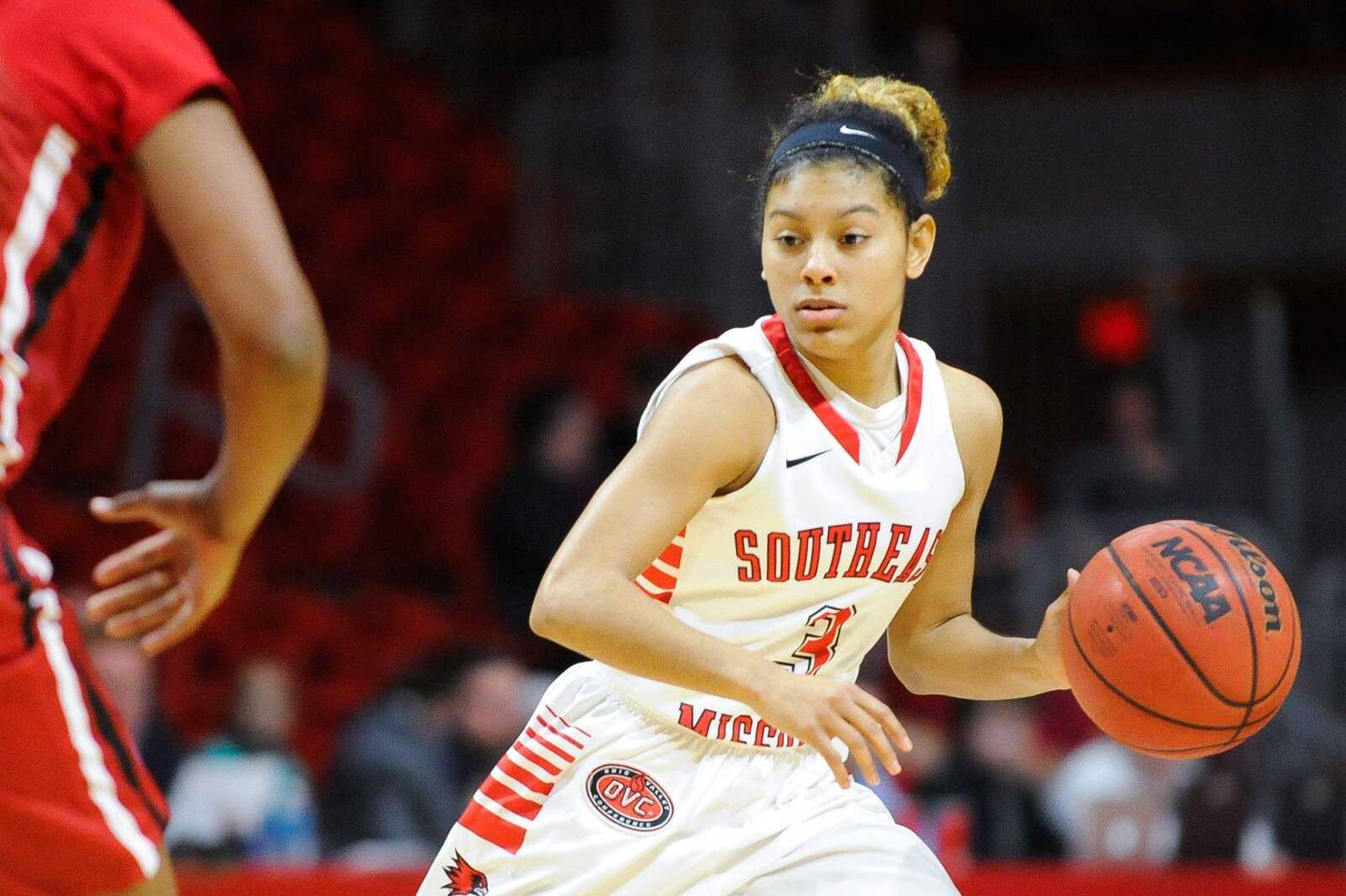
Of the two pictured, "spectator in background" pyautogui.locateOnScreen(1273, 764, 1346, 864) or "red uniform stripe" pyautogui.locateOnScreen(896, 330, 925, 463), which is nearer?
"red uniform stripe" pyautogui.locateOnScreen(896, 330, 925, 463)

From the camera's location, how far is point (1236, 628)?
2.89 m

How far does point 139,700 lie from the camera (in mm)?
6168

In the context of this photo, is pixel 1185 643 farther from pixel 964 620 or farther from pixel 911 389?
pixel 911 389

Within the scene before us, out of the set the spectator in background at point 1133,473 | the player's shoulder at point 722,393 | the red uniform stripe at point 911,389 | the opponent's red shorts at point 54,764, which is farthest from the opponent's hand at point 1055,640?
the spectator in background at point 1133,473

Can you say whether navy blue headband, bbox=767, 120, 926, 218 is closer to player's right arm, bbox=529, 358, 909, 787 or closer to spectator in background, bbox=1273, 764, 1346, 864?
player's right arm, bbox=529, 358, 909, 787

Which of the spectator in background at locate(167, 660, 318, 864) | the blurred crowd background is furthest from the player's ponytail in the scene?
the spectator in background at locate(167, 660, 318, 864)

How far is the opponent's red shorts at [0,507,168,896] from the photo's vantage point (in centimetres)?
202

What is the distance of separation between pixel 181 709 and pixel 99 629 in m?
2.96

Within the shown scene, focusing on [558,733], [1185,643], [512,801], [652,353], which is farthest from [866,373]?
[652,353]

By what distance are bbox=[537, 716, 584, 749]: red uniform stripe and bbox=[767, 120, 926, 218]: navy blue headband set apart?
98 cm

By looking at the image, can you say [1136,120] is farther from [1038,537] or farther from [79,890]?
[79,890]

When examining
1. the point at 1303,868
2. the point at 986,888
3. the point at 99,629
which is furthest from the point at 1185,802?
the point at 99,629

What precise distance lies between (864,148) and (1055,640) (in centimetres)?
86

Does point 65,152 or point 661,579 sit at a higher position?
point 65,152
